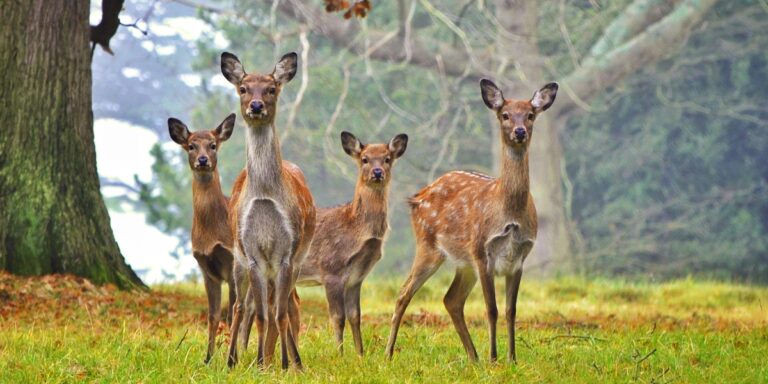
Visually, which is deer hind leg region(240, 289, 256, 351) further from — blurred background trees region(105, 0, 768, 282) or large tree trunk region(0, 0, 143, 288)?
blurred background trees region(105, 0, 768, 282)

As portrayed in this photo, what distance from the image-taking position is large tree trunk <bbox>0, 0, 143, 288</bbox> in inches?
455

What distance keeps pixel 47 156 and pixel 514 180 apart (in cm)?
523

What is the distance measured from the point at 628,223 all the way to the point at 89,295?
59.5 ft

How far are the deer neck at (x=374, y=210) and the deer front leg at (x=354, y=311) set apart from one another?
1.42 ft

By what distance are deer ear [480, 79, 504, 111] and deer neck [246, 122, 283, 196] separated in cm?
162

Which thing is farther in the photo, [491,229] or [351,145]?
[351,145]

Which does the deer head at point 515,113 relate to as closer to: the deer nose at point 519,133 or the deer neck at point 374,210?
the deer nose at point 519,133

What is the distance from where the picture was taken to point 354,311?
891 cm

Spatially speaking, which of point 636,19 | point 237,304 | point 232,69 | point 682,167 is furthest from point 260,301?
point 682,167

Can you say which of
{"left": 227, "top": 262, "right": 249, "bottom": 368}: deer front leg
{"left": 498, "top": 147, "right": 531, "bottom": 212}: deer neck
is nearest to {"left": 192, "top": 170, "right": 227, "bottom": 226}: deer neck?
{"left": 227, "top": 262, "right": 249, "bottom": 368}: deer front leg

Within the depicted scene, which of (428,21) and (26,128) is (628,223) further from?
(26,128)

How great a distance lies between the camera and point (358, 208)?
9.15 m

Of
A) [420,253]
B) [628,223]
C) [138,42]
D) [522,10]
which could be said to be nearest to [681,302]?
[420,253]

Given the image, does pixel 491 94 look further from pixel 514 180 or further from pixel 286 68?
pixel 286 68
